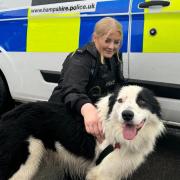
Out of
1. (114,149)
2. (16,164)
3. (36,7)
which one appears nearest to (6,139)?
(16,164)

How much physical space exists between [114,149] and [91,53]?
766 millimetres

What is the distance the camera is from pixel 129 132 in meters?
2.67

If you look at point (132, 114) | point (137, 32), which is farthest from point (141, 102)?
point (137, 32)

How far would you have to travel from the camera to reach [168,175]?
3600mm

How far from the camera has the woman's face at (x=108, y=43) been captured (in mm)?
3051

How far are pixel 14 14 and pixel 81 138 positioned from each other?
221cm

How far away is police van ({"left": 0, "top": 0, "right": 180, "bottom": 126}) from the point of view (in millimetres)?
3500

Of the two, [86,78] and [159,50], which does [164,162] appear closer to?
[159,50]

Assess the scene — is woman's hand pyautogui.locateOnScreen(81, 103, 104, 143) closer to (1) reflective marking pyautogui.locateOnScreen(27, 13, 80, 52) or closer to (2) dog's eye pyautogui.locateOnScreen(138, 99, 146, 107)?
(2) dog's eye pyautogui.locateOnScreen(138, 99, 146, 107)

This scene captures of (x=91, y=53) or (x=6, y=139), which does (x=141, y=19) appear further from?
(x=6, y=139)

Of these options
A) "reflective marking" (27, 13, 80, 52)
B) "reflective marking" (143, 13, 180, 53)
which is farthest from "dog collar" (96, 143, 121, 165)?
"reflective marking" (27, 13, 80, 52)

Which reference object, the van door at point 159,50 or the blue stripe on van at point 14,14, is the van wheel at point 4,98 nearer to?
the blue stripe on van at point 14,14

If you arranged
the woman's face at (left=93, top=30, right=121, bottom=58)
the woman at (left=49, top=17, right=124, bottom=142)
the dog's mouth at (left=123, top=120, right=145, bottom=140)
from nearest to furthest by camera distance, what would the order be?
the dog's mouth at (left=123, top=120, right=145, bottom=140)
the woman at (left=49, top=17, right=124, bottom=142)
the woman's face at (left=93, top=30, right=121, bottom=58)

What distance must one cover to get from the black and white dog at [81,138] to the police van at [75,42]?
32.5 inches
